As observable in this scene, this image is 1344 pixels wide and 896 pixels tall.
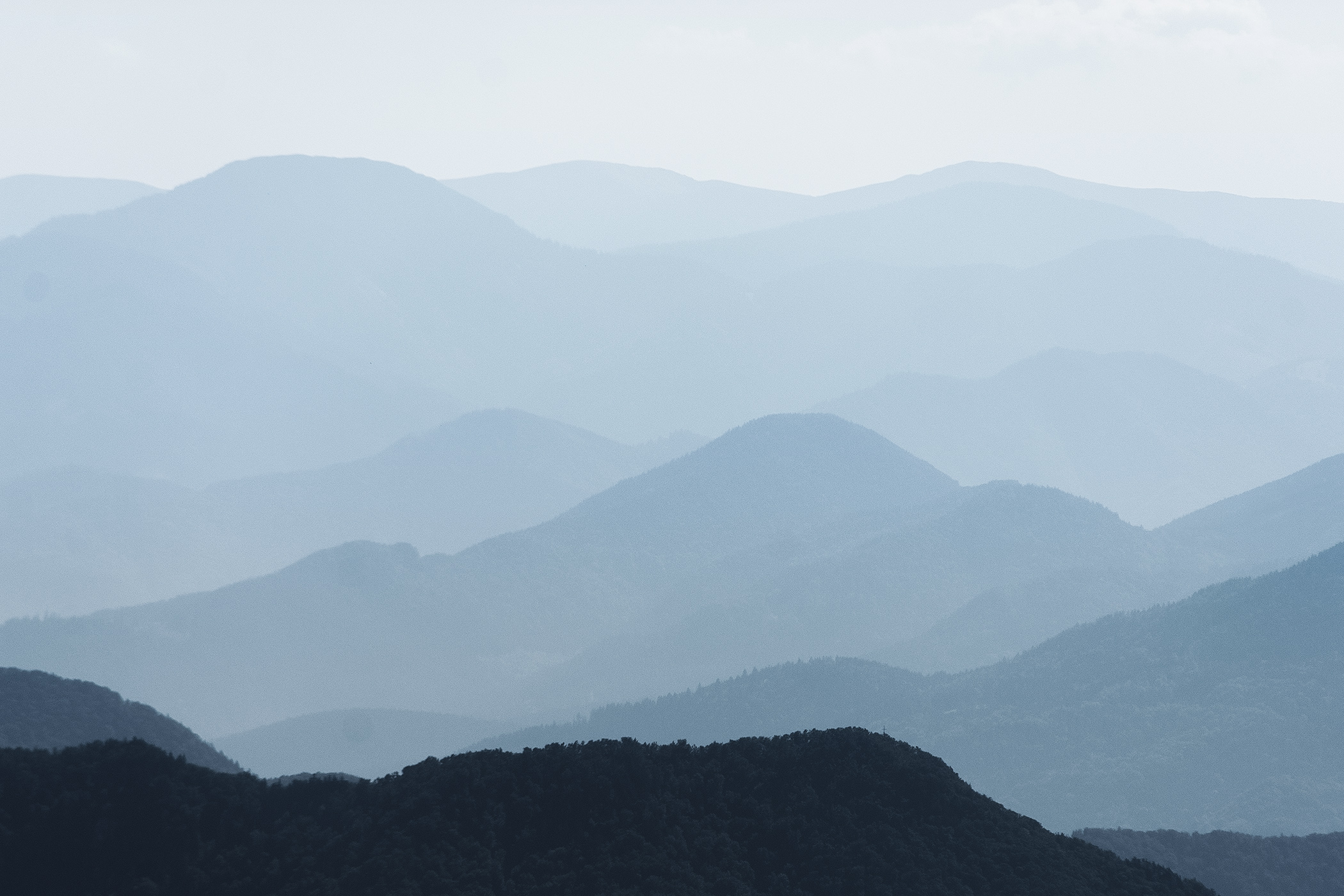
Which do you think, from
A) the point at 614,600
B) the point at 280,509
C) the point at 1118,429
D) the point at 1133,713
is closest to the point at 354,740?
the point at 614,600

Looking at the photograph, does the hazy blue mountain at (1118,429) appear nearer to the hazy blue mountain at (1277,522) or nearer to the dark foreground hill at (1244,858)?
the hazy blue mountain at (1277,522)

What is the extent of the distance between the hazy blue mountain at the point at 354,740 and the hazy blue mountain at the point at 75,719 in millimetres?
40309

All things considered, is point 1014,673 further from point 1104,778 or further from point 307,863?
point 307,863

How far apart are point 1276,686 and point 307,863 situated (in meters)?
52.7

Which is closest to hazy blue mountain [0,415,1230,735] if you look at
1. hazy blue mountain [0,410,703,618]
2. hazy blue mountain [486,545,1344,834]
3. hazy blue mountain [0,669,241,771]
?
hazy blue mountain [486,545,1344,834]

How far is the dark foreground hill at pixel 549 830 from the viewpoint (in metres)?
18.7

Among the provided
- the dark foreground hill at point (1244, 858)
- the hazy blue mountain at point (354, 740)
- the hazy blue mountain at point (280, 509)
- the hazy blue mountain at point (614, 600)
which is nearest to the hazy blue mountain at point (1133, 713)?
the hazy blue mountain at point (354, 740)

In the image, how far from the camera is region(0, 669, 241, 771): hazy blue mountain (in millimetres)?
35500

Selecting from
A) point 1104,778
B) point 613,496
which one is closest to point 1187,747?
point 1104,778

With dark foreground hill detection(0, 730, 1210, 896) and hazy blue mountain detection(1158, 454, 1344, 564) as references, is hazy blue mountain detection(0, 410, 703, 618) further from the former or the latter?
dark foreground hill detection(0, 730, 1210, 896)

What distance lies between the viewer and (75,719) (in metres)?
37.0

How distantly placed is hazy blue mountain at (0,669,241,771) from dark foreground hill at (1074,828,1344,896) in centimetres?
2436

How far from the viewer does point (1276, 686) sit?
60312 mm

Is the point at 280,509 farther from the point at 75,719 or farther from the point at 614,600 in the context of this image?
the point at 75,719
